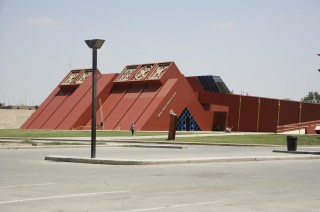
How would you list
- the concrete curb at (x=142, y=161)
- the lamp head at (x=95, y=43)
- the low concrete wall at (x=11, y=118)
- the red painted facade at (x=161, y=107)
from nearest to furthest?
the concrete curb at (x=142, y=161), the lamp head at (x=95, y=43), the red painted facade at (x=161, y=107), the low concrete wall at (x=11, y=118)

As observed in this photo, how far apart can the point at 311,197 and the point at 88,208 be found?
4.25m

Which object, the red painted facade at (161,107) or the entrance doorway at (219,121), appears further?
the entrance doorway at (219,121)

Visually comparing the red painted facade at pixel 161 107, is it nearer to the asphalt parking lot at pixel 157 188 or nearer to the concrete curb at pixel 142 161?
the concrete curb at pixel 142 161

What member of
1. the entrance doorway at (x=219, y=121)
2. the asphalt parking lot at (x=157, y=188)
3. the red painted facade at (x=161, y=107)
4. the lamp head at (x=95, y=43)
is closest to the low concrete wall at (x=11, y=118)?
the red painted facade at (x=161, y=107)

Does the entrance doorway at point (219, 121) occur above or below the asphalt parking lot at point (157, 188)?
above

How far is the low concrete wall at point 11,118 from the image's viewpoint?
92875 millimetres

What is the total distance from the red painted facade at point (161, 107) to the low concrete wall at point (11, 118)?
15582mm

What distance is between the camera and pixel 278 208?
9.21 m

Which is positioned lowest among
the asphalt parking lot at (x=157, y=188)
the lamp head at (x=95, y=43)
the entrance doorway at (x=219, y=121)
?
the asphalt parking lot at (x=157, y=188)

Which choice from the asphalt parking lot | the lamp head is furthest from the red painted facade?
the asphalt parking lot

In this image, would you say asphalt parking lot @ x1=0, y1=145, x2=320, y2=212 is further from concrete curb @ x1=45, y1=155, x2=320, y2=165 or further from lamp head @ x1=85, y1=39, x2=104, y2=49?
lamp head @ x1=85, y1=39, x2=104, y2=49

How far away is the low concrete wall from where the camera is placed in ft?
305

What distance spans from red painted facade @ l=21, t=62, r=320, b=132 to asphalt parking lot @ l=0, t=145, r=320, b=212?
46.8 metres

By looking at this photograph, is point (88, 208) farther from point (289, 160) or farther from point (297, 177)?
point (289, 160)
